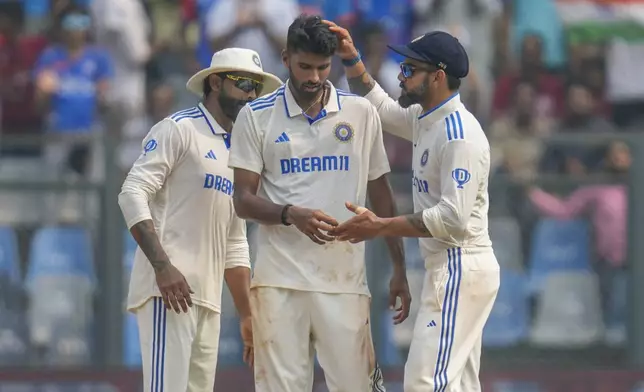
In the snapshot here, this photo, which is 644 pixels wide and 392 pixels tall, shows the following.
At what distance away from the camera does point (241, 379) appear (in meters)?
10.8

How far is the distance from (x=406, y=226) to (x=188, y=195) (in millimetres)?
1262

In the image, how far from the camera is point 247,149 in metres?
7.27

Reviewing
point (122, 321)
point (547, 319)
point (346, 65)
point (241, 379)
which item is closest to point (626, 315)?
point (547, 319)

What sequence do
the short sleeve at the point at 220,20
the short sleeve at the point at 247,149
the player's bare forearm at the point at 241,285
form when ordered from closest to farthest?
the short sleeve at the point at 247,149, the player's bare forearm at the point at 241,285, the short sleeve at the point at 220,20

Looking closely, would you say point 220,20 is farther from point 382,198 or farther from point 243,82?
point 382,198

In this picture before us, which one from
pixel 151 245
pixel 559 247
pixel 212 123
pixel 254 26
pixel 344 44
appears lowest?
pixel 559 247

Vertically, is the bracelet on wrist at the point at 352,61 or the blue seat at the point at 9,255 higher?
the bracelet on wrist at the point at 352,61

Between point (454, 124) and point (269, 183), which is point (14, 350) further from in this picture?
point (454, 124)

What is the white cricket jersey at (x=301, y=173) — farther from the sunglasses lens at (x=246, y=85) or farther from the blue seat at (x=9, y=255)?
the blue seat at (x=9, y=255)

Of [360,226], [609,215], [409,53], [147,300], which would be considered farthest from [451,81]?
[609,215]

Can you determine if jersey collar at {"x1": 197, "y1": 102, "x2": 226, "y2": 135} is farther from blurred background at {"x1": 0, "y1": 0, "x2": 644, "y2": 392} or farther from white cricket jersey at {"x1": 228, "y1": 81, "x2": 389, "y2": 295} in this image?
blurred background at {"x1": 0, "y1": 0, "x2": 644, "y2": 392}

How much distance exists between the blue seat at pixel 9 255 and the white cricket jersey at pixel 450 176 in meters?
4.50

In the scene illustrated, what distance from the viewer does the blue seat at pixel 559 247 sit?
37.3 ft

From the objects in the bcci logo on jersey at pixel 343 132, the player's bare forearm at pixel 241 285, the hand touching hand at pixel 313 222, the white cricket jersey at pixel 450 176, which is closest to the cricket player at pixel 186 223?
the player's bare forearm at pixel 241 285
